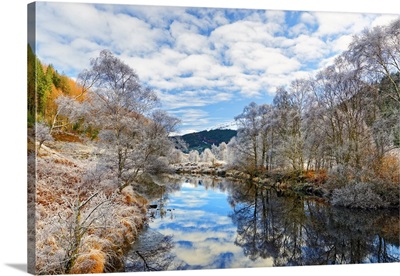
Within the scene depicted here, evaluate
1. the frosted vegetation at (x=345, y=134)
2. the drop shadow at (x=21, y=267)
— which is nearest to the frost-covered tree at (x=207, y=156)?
the frosted vegetation at (x=345, y=134)

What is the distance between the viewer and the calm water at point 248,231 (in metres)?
8.04

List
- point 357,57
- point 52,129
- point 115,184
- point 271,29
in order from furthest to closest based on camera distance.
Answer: point 357,57 < point 271,29 < point 115,184 < point 52,129

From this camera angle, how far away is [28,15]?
7.55 meters

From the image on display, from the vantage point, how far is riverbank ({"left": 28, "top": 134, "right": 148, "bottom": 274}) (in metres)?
7.19

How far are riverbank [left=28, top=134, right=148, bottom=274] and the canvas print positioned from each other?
0.07 feet

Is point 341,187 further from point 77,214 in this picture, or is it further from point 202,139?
point 77,214

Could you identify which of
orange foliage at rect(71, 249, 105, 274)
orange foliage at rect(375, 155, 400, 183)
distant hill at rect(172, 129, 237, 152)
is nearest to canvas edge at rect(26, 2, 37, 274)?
orange foliage at rect(71, 249, 105, 274)

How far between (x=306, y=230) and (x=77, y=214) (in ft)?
13.1

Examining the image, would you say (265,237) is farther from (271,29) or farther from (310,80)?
(271,29)

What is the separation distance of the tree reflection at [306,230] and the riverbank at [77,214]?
183 cm

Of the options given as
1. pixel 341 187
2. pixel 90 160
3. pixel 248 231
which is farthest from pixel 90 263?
pixel 341 187

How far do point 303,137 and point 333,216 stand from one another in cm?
155

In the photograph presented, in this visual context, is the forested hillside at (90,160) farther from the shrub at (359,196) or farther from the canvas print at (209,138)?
the shrub at (359,196)

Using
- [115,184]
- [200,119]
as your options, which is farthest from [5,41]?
[200,119]
